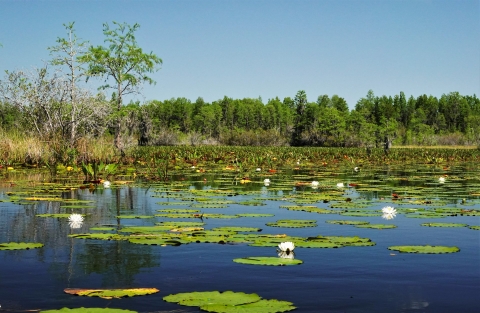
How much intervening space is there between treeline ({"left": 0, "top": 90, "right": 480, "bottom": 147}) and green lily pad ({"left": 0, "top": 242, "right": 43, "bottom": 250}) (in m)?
24.2

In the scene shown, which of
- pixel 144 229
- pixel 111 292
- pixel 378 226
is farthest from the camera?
pixel 378 226

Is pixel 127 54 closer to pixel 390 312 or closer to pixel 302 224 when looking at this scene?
pixel 302 224

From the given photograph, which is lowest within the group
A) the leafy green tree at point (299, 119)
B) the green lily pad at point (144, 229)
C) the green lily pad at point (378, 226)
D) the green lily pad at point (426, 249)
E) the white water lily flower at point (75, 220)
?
the green lily pad at point (426, 249)

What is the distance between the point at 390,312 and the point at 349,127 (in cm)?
9168

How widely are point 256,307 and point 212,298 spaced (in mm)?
331

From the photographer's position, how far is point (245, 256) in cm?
470

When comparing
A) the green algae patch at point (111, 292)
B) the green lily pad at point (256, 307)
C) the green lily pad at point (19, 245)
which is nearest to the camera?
the green lily pad at point (256, 307)

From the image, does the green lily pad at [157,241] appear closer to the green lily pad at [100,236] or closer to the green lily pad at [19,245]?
the green lily pad at [100,236]

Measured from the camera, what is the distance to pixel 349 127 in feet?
305

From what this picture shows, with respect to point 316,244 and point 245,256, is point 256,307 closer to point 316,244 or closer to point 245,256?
point 245,256

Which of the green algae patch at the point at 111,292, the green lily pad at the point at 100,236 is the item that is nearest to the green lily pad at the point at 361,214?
the green lily pad at the point at 100,236

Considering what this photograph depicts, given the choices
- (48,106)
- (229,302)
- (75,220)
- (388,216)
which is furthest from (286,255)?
(48,106)

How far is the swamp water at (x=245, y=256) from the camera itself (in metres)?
3.38

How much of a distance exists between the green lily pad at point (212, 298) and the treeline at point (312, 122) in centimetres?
2612
